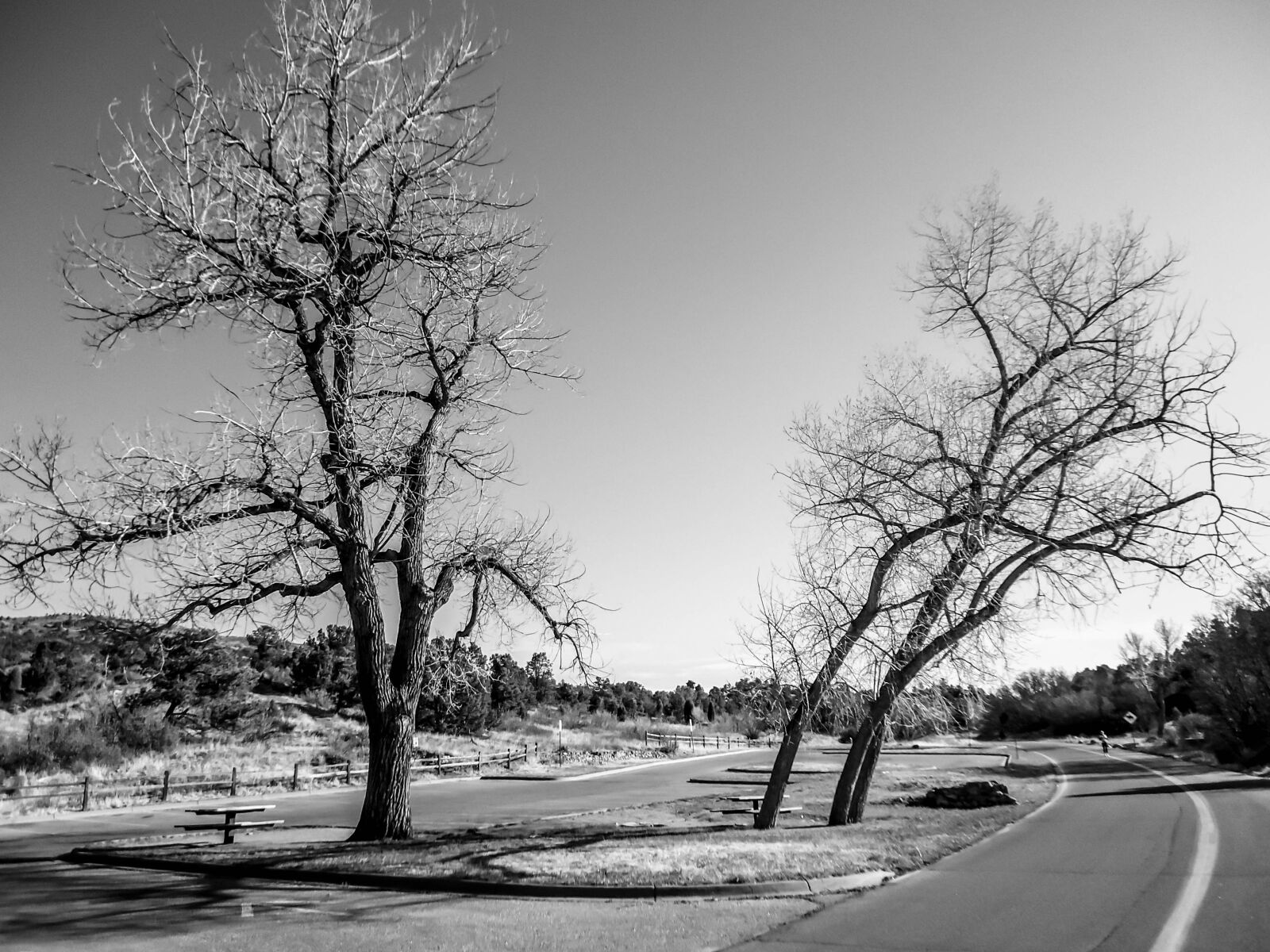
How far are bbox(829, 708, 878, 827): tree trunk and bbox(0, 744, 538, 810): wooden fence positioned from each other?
9573 millimetres

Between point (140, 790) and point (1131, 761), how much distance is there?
41.2 metres

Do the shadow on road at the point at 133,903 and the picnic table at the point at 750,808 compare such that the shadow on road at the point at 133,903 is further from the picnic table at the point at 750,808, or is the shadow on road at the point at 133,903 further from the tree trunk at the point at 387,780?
the picnic table at the point at 750,808

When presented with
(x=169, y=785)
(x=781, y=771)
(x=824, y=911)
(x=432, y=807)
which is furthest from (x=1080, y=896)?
(x=169, y=785)

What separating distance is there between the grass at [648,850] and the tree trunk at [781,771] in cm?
40

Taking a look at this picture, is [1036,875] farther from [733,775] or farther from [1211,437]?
[733,775]

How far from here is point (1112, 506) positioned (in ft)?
48.8

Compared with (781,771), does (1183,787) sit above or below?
below

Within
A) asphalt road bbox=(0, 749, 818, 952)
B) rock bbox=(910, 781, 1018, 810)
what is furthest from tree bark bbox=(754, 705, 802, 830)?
asphalt road bbox=(0, 749, 818, 952)

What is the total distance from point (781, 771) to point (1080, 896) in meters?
7.55

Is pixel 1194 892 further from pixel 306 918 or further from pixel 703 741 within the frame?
pixel 703 741

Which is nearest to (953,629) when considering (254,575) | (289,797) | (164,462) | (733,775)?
(254,575)

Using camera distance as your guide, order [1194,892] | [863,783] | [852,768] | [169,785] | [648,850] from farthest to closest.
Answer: [169,785], [863,783], [852,768], [648,850], [1194,892]

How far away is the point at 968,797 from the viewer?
20.2m

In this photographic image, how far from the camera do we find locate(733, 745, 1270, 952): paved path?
740 cm
